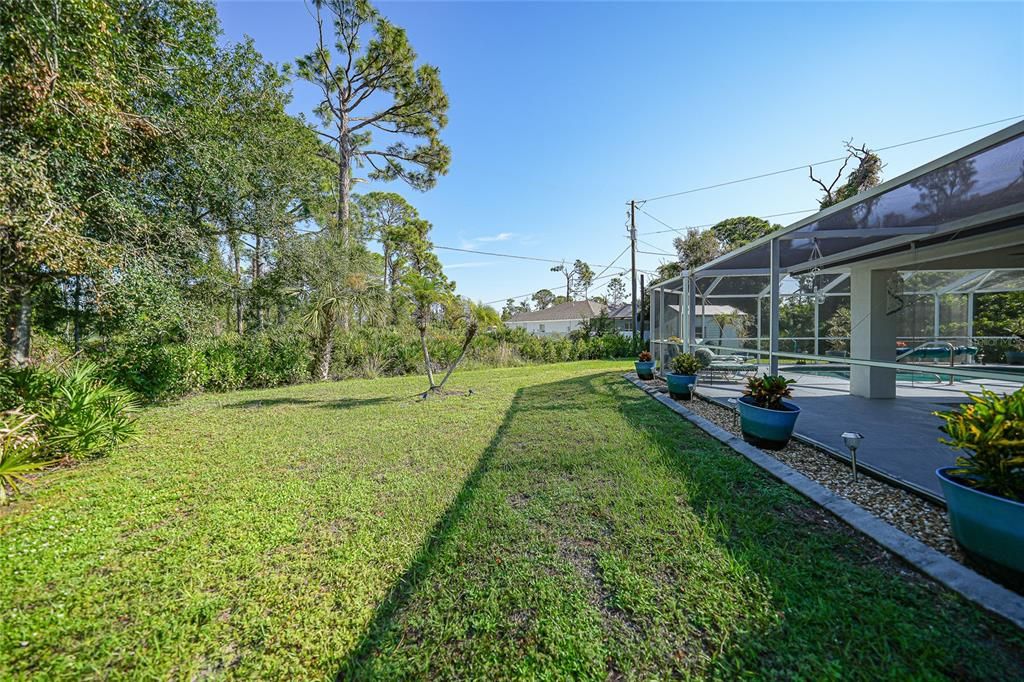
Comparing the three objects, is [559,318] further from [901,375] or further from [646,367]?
[901,375]

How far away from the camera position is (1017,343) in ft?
25.4

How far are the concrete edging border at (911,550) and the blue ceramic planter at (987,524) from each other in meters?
0.13

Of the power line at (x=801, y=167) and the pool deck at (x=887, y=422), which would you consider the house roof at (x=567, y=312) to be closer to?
the power line at (x=801, y=167)

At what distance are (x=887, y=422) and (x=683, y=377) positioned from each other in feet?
8.24

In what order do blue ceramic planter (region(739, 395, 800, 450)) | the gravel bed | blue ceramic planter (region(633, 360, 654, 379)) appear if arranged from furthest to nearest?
blue ceramic planter (region(633, 360, 654, 379)) → blue ceramic planter (region(739, 395, 800, 450)) → the gravel bed

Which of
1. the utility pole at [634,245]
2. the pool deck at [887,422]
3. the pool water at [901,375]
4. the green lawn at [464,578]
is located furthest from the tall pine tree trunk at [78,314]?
the utility pole at [634,245]

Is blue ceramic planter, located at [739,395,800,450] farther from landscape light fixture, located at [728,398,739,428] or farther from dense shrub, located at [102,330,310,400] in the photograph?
dense shrub, located at [102,330,310,400]

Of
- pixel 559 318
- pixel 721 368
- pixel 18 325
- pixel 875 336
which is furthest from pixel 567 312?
pixel 18 325

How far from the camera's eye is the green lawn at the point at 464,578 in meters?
1.53

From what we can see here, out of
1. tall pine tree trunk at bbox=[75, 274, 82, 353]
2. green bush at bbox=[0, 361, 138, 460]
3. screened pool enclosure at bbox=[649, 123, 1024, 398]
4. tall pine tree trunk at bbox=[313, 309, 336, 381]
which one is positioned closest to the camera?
screened pool enclosure at bbox=[649, 123, 1024, 398]

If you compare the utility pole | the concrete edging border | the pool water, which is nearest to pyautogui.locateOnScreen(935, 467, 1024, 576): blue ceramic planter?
the concrete edging border

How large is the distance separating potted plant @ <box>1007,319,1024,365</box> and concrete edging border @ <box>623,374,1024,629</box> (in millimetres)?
8563

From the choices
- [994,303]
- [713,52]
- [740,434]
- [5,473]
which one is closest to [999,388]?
[994,303]

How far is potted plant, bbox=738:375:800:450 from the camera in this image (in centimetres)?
368
